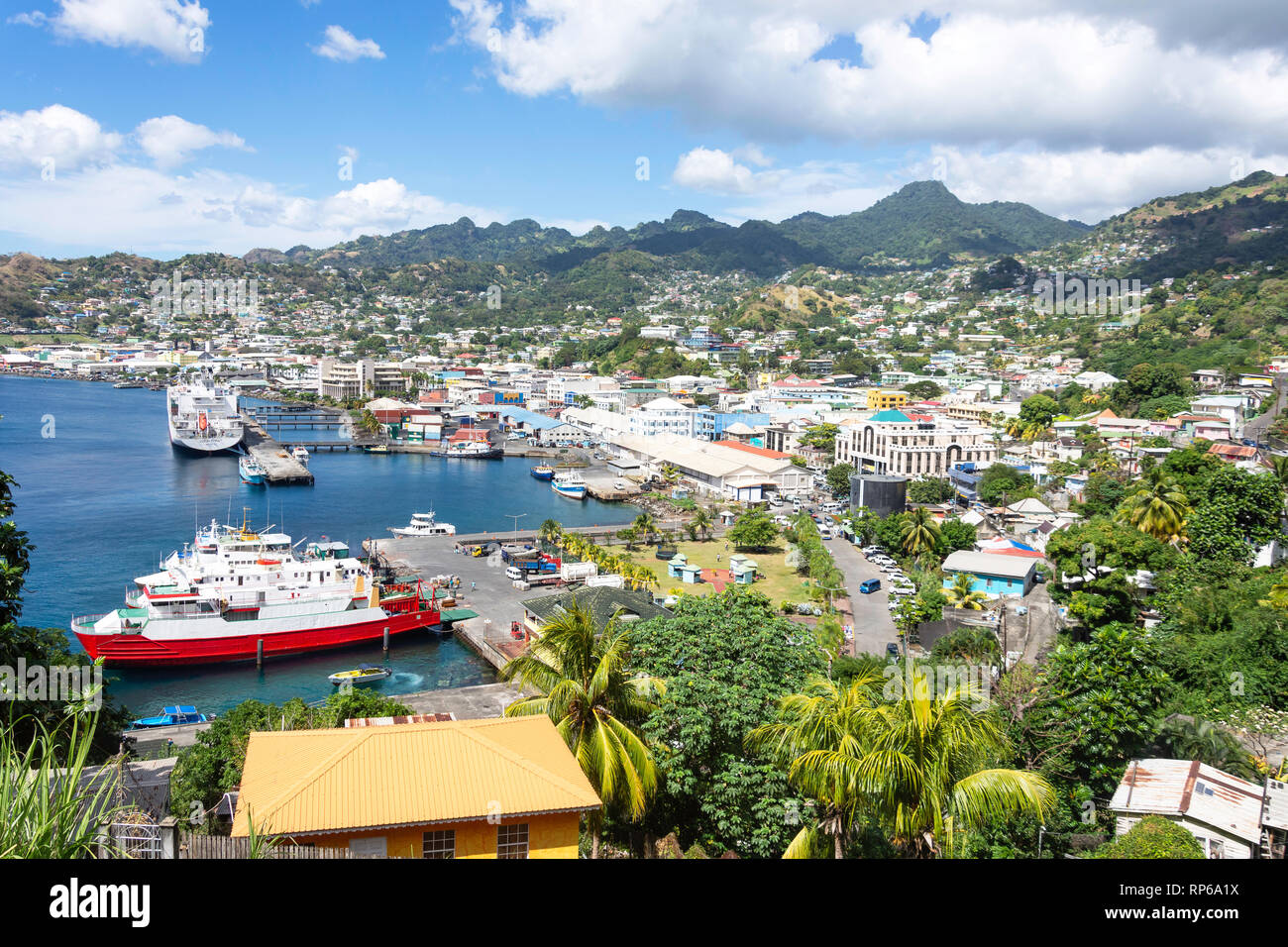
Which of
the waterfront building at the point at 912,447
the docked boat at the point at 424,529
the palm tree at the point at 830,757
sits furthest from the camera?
the waterfront building at the point at 912,447

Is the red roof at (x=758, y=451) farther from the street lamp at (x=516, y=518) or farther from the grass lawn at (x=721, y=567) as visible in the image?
the street lamp at (x=516, y=518)

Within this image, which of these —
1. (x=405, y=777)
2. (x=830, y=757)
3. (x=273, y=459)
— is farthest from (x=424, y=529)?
(x=830, y=757)

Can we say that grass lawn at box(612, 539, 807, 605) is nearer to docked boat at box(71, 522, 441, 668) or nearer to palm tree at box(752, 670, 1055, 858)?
docked boat at box(71, 522, 441, 668)

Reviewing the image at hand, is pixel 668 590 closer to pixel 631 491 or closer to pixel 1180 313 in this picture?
pixel 631 491

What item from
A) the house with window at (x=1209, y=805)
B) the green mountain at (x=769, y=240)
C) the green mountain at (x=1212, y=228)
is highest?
the green mountain at (x=769, y=240)

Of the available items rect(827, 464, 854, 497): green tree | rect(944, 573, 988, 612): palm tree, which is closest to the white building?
rect(827, 464, 854, 497): green tree

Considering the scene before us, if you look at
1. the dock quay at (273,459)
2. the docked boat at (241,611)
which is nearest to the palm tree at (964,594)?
the docked boat at (241,611)
